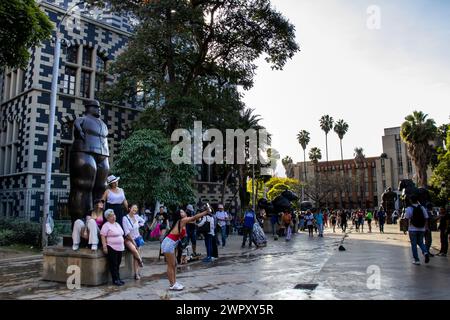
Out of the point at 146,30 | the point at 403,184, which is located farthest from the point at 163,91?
the point at 403,184

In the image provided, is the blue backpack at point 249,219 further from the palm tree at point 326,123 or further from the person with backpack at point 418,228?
the palm tree at point 326,123

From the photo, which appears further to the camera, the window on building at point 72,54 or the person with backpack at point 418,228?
the window on building at point 72,54

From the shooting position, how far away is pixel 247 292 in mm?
7180

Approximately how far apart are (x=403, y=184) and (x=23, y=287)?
26.9 m

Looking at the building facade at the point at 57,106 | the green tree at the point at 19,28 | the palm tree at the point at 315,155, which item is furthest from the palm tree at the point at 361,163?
the green tree at the point at 19,28

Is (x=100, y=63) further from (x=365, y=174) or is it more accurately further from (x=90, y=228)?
(x=365, y=174)

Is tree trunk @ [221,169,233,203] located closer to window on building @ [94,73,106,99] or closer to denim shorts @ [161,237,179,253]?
window on building @ [94,73,106,99]

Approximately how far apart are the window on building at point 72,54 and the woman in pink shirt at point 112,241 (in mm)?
19191

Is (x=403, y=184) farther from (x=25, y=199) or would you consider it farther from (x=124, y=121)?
(x=25, y=199)

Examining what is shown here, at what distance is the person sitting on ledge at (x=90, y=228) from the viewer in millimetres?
8062

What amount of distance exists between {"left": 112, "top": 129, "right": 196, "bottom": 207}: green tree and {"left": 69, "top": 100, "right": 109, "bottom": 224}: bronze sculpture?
33.4 ft

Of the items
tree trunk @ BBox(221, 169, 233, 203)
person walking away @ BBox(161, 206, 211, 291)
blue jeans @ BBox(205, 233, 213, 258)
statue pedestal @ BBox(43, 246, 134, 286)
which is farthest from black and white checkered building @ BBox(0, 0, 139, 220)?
person walking away @ BBox(161, 206, 211, 291)

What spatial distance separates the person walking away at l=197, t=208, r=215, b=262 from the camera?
11.9m

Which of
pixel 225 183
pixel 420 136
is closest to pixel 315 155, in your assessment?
pixel 420 136
